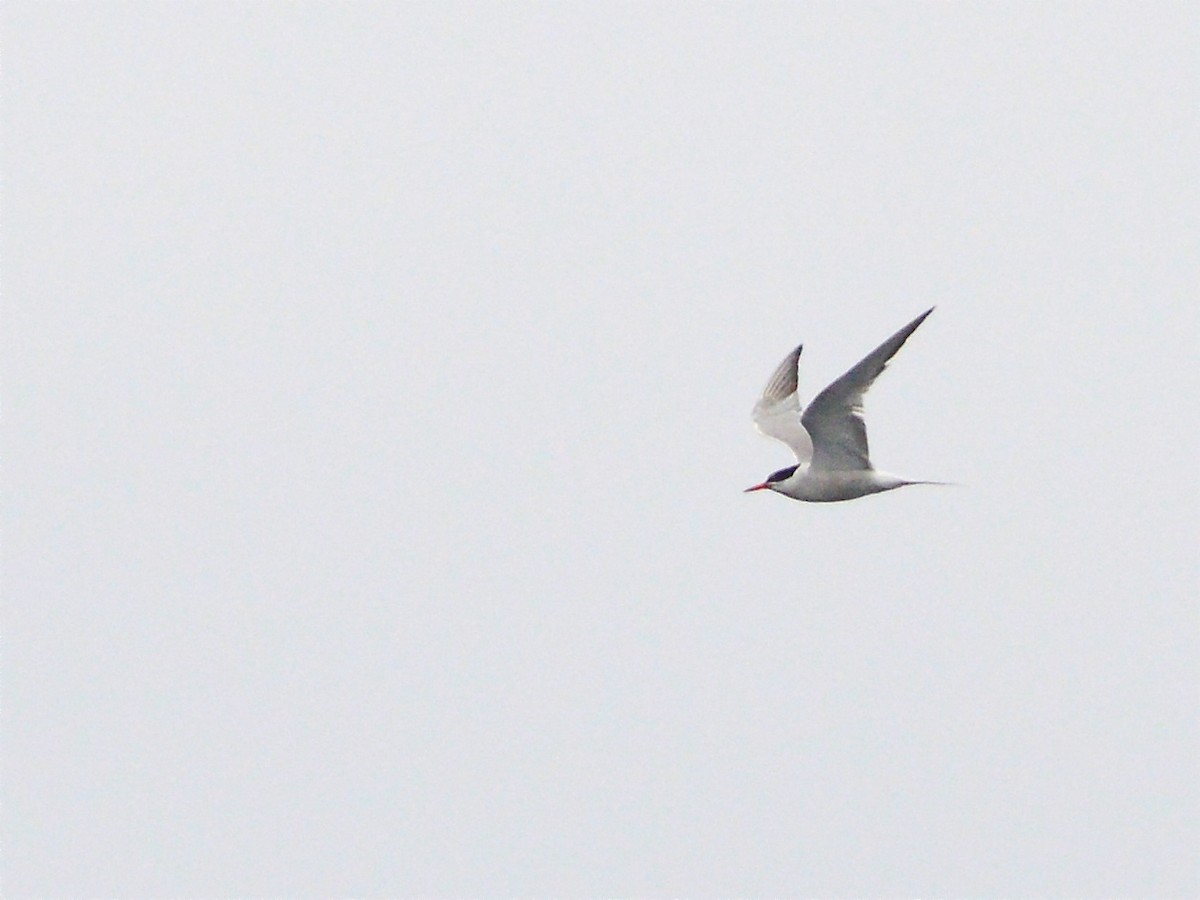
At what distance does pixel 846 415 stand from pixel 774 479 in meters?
1.58

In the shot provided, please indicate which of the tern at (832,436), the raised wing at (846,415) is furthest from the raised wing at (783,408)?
the raised wing at (846,415)

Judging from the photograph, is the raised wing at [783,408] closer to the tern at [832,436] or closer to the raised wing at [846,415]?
the tern at [832,436]

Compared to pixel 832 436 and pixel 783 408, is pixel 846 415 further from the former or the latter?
pixel 783 408

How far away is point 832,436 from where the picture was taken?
15656 millimetres

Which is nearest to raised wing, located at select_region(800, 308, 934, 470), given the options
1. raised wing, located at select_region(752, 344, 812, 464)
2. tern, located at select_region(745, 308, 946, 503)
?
tern, located at select_region(745, 308, 946, 503)

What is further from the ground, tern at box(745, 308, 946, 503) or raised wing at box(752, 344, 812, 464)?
raised wing at box(752, 344, 812, 464)

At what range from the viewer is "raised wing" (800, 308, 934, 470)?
14367mm

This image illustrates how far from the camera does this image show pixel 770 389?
18.3 metres

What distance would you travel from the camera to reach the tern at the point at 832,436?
48.2 feet

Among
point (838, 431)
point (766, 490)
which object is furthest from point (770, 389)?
point (838, 431)

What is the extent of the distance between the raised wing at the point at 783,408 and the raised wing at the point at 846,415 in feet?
5.40

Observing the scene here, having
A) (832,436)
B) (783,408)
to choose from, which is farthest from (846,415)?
(783,408)

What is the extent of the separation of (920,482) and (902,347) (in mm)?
2009

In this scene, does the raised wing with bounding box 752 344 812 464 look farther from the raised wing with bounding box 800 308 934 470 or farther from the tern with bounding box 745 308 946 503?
the raised wing with bounding box 800 308 934 470
